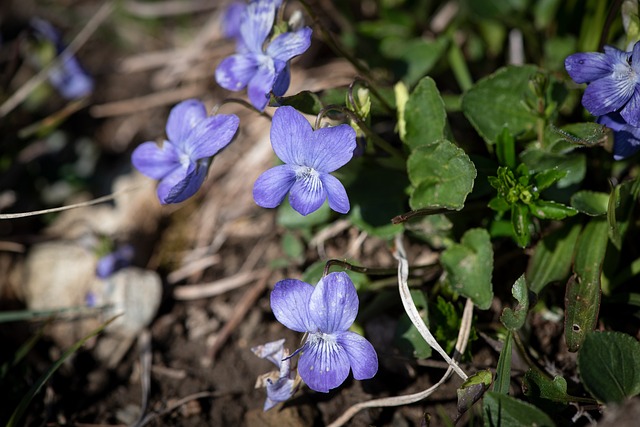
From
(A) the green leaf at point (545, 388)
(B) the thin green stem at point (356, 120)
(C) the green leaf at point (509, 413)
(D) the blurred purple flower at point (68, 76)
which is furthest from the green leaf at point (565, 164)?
A: (D) the blurred purple flower at point (68, 76)

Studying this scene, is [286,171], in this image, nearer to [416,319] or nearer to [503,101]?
[416,319]

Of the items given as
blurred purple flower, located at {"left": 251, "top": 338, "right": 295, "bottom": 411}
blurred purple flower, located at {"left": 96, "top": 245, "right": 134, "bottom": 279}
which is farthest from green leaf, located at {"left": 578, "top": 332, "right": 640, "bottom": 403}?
blurred purple flower, located at {"left": 96, "top": 245, "right": 134, "bottom": 279}

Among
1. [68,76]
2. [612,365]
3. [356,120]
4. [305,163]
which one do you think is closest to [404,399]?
[612,365]

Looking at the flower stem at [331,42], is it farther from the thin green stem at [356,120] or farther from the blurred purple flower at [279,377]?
the blurred purple flower at [279,377]

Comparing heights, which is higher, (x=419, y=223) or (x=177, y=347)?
(x=419, y=223)

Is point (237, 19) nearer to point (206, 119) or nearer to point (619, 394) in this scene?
point (206, 119)

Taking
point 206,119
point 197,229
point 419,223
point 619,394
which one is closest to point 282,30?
point 206,119
